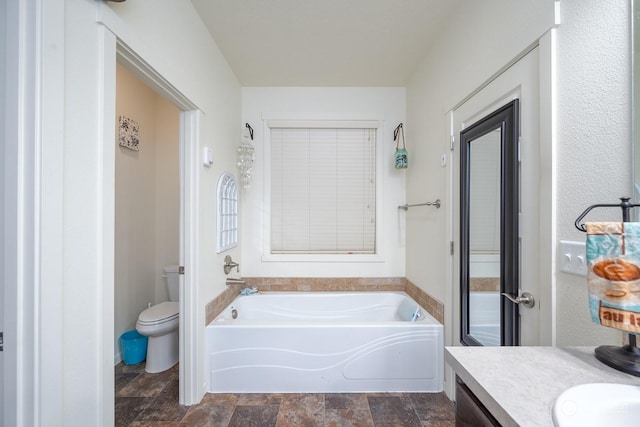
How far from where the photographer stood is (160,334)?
2.07m

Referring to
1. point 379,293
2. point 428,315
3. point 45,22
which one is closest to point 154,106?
point 45,22

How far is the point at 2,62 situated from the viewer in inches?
30.1

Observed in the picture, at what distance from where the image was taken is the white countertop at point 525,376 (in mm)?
552

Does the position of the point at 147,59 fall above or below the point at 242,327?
above

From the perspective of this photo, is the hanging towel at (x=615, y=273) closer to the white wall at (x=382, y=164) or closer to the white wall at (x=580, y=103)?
the white wall at (x=580, y=103)

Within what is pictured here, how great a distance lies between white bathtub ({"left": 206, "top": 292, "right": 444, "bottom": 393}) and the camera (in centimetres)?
190

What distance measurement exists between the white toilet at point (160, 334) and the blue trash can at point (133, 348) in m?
0.16

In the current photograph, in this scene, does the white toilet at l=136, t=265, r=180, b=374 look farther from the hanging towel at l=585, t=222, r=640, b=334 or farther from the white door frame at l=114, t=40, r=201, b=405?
the hanging towel at l=585, t=222, r=640, b=334

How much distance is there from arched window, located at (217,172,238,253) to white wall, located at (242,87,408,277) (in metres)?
0.27

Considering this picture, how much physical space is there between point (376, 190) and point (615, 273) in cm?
214

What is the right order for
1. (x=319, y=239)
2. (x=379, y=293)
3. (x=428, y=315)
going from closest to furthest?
1. (x=428, y=315)
2. (x=379, y=293)
3. (x=319, y=239)

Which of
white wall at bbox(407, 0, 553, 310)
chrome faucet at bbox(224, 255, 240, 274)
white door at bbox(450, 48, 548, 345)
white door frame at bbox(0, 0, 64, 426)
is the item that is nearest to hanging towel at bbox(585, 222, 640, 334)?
→ white door at bbox(450, 48, 548, 345)

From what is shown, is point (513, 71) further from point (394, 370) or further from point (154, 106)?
point (154, 106)

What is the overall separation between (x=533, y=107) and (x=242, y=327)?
214cm
